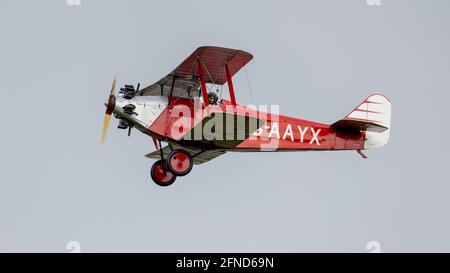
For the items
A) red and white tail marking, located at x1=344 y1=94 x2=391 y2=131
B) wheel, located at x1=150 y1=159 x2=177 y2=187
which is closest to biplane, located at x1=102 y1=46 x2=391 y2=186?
wheel, located at x1=150 y1=159 x2=177 y2=187

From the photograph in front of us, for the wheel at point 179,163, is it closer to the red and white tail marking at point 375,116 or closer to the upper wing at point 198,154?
the upper wing at point 198,154

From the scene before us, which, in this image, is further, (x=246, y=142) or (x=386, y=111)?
(x=386, y=111)

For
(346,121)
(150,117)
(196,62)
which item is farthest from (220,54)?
(346,121)

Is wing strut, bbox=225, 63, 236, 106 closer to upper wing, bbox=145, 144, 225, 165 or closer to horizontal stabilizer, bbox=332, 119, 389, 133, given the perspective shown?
upper wing, bbox=145, 144, 225, 165

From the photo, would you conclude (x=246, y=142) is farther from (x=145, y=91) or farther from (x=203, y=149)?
(x=145, y=91)

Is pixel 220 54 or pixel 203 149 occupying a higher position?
pixel 220 54

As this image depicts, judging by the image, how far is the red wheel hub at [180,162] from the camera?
21141 millimetres

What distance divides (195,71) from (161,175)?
245 centimetres

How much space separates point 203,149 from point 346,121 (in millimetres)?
3315

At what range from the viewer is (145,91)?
73.3 feet

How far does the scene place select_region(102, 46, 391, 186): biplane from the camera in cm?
2114

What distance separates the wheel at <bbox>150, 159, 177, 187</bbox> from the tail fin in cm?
387

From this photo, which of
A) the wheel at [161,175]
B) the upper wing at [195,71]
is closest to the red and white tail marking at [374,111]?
the upper wing at [195,71]

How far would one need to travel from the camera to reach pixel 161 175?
2212 cm
